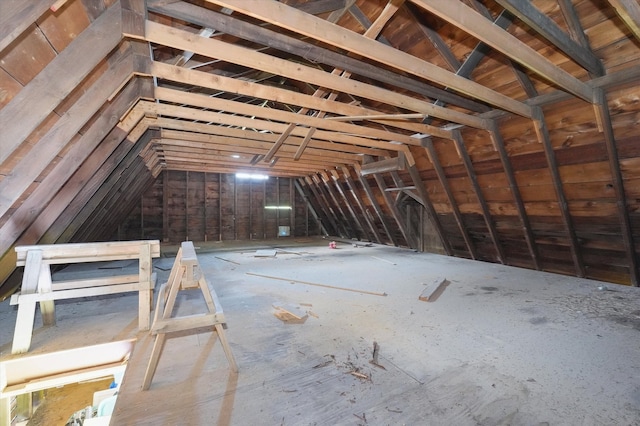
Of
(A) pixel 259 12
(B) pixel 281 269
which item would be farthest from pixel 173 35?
(B) pixel 281 269

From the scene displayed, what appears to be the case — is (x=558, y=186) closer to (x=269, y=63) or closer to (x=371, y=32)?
(x=371, y=32)

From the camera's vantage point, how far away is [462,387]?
160 centimetres

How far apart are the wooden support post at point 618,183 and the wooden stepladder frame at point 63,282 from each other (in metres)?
4.26

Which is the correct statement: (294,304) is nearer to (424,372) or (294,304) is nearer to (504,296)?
(424,372)

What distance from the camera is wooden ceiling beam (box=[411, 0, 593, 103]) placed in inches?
61.3

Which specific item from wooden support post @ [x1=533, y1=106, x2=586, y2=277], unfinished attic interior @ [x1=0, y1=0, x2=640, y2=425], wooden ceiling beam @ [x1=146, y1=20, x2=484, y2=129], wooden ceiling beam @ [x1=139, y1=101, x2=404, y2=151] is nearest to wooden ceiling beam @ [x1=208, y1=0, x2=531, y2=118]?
unfinished attic interior @ [x1=0, y1=0, x2=640, y2=425]

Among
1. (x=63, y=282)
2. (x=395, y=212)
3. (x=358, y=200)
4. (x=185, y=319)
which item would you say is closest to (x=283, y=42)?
(x=185, y=319)

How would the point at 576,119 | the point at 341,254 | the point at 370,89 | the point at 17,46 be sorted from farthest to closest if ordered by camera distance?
the point at 341,254 → the point at 576,119 → the point at 370,89 → the point at 17,46

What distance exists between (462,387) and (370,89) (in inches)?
95.0

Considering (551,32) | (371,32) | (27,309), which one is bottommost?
(27,309)

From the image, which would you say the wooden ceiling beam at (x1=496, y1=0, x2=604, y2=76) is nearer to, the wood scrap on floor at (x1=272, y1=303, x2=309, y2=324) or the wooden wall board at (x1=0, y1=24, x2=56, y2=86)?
the wooden wall board at (x1=0, y1=24, x2=56, y2=86)

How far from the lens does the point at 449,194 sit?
477 cm

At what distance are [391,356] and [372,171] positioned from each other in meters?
3.98

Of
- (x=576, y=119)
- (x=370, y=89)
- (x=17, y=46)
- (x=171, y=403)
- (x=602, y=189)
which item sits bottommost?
(x=171, y=403)
